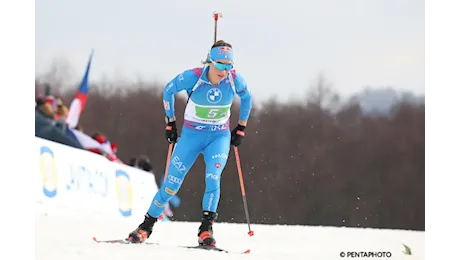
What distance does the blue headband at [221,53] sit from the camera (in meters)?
5.14

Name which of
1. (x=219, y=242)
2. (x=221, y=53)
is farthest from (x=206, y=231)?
(x=221, y=53)

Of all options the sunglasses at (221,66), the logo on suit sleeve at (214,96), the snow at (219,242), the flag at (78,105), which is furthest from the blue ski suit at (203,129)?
the flag at (78,105)

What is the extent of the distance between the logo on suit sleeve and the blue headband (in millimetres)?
257

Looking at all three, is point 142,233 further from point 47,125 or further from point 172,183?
point 47,125

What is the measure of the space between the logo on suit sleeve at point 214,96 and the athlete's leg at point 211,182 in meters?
0.30

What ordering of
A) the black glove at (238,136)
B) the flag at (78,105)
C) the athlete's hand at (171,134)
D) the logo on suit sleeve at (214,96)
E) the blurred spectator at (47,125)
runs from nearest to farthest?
1. the logo on suit sleeve at (214,96)
2. the athlete's hand at (171,134)
3. the black glove at (238,136)
4. the blurred spectator at (47,125)
5. the flag at (78,105)

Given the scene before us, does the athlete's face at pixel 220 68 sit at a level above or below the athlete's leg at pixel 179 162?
above

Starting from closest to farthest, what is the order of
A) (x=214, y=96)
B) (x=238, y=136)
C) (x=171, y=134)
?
(x=214, y=96) < (x=171, y=134) < (x=238, y=136)

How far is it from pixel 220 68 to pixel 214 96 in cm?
24

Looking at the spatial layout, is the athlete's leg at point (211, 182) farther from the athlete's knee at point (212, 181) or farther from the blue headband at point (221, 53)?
the blue headband at point (221, 53)

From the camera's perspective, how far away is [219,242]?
640 cm

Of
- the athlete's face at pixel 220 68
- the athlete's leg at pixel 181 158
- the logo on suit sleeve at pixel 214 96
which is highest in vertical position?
the athlete's face at pixel 220 68
